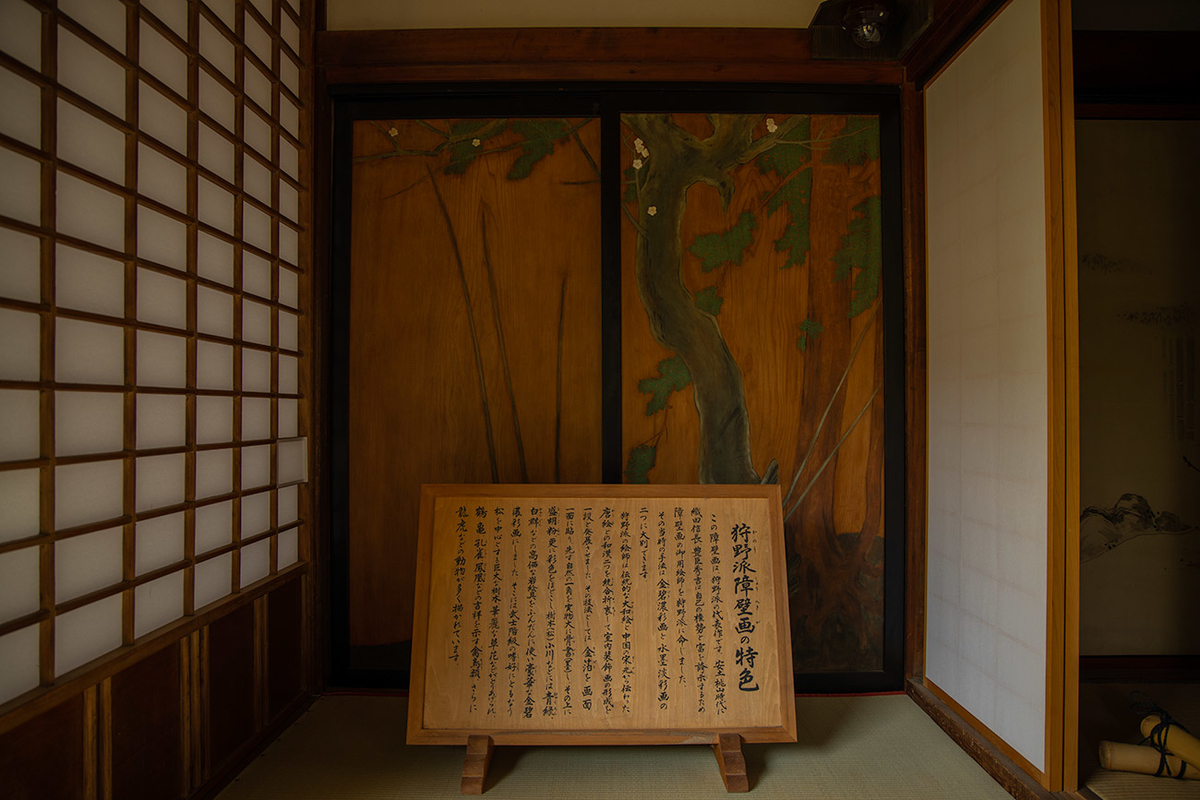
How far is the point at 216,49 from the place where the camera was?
1.83m

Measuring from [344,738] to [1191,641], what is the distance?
10.5 feet

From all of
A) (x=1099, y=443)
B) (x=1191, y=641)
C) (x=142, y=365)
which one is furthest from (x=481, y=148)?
(x=1191, y=641)

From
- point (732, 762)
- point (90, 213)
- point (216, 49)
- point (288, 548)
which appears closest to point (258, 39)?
point (216, 49)

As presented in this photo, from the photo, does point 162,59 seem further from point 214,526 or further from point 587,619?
point 587,619

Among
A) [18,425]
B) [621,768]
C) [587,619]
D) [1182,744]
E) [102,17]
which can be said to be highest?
[102,17]

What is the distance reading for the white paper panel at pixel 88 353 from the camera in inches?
51.7

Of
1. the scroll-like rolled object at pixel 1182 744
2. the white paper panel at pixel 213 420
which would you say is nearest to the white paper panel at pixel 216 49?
the white paper panel at pixel 213 420

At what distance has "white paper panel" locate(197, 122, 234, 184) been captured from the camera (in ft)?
5.76

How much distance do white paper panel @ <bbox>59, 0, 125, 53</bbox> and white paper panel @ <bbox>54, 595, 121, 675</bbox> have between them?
4.21ft

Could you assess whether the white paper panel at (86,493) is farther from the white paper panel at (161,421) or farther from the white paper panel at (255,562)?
the white paper panel at (255,562)

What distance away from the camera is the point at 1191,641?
2473 mm

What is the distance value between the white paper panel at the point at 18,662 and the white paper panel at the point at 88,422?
36 centimetres

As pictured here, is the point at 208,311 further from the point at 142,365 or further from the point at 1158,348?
the point at 1158,348

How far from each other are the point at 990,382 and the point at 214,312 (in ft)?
7.70
